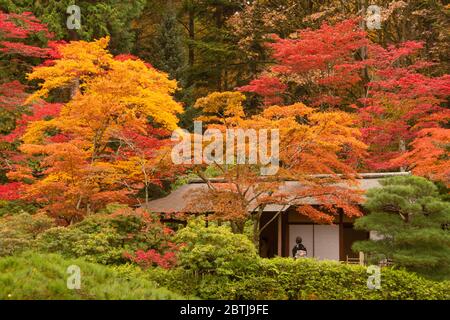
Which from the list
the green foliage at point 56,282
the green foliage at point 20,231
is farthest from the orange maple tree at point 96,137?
the green foliage at point 56,282

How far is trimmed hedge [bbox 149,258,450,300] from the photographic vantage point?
11.4m

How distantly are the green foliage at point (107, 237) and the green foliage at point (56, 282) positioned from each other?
3146 millimetres

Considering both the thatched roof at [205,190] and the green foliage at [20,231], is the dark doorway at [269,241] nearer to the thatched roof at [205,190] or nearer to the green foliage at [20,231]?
the thatched roof at [205,190]

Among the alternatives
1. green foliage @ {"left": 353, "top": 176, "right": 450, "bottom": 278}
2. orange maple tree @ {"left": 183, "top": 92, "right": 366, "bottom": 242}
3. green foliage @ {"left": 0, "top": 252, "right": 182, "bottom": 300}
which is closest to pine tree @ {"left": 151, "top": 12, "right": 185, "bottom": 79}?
orange maple tree @ {"left": 183, "top": 92, "right": 366, "bottom": 242}

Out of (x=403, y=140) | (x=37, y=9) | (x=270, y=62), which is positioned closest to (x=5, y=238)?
(x=37, y=9)

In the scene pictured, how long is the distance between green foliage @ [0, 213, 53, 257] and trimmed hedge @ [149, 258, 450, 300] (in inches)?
116

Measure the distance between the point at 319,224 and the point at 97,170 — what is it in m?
6.68

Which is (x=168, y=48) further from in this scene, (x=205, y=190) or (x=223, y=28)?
(x=205, y=190)

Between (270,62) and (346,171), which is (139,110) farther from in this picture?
(270,62)

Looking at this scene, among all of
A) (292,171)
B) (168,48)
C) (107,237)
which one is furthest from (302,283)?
(168,48)

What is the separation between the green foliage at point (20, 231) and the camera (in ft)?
39.7

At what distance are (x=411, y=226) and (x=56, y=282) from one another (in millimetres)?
7517

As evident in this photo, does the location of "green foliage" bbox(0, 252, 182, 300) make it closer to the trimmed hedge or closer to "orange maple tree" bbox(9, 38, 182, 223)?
the trimmed hedge

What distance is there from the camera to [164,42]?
24922 mm
